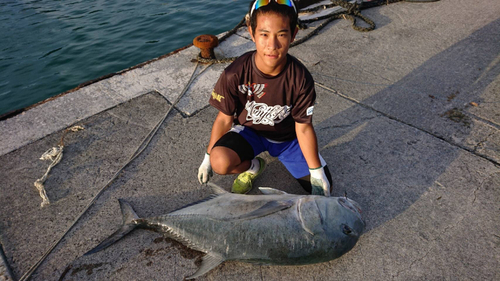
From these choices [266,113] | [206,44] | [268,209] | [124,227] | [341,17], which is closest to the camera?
[268,209]

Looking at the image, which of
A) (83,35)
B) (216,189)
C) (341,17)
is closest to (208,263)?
(216,189)

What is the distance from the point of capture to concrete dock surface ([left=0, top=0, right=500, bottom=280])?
2.24m

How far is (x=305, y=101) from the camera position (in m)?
2.46

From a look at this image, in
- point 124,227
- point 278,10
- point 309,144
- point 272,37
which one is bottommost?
point 124,227

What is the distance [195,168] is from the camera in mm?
3008

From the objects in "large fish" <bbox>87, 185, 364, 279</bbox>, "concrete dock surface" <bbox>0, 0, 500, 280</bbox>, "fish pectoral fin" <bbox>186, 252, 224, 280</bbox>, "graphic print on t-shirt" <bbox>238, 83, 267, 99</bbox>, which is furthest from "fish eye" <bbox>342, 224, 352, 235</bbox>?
"graphic print on t-shirt" <bbox>238, 83, 267, 99</bbox>

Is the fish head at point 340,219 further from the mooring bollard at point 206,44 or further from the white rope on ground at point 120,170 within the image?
the mooring bollard at point 206,44

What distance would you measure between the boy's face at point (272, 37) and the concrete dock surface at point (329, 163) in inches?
46.6

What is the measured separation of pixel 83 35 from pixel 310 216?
7956 mm

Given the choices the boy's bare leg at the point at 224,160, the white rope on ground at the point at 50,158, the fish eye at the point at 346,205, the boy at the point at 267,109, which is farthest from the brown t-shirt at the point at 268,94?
the white rope on ground at the point at 50,158

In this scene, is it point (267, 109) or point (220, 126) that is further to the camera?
point (220, 126)

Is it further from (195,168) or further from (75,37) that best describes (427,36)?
(75,37)

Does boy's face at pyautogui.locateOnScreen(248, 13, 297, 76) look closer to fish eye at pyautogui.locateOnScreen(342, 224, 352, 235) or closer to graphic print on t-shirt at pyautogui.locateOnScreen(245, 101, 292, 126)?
graphic print on t-shirt at pyautogui.locateOnScreen(245, 101, 292, 126)

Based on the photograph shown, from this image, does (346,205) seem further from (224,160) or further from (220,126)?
(220,126)
